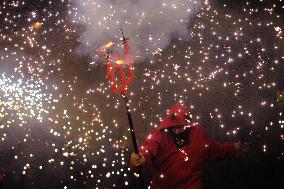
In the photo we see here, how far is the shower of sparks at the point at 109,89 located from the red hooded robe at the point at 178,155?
1.99 m

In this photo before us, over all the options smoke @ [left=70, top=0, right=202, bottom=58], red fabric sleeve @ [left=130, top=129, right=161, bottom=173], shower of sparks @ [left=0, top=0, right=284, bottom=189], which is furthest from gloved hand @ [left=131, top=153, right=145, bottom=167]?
smoke @ [left=70, top=0, right=202, bottom=58]

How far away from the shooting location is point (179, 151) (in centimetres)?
Answer: 633

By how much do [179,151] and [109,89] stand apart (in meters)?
3.37

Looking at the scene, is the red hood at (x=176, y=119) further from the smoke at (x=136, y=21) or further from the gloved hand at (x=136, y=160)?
the smoke at (x=136, y=21)

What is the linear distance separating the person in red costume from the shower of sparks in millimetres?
1944

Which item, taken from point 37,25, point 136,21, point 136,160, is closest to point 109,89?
point 136,21

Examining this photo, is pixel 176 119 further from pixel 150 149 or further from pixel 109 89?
pixel 109 89

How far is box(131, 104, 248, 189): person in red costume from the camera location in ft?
20.4

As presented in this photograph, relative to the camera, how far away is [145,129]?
8922mm

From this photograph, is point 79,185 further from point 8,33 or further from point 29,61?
point 8,33

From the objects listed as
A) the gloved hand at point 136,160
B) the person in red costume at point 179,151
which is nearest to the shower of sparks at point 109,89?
the person in red costume at point 179,151

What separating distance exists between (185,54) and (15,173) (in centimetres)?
522

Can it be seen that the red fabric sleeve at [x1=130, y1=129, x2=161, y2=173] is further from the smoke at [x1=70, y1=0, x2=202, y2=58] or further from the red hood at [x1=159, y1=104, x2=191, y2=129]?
the smoke at [x1=70, y1=0, x2=202, y2=58]

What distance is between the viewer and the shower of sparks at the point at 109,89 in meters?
8.20
